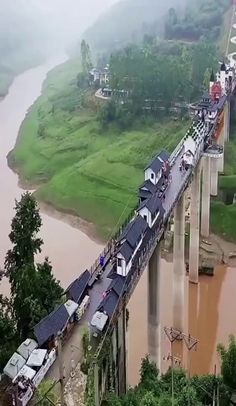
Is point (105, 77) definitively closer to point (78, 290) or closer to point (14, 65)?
point (14, 65)

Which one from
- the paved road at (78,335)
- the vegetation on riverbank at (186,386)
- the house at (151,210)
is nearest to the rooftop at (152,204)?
the house at (151,210)

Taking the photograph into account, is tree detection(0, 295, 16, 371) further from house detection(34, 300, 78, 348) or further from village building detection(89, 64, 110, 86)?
village building detection(89, 64, 110, 86)

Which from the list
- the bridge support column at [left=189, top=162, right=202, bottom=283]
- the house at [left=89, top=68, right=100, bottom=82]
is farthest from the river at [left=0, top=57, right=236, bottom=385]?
the house at [left=89, top=68, right=100, bottom=82]

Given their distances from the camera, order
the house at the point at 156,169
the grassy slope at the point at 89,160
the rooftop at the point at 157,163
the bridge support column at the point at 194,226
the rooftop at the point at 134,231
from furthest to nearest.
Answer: the grassy slope at the point at 89,160 < the bridge support column at the point at 194,226 < the rooftop at the point at 157,163 < the house at the point at 156,169 < the rooftop at the point at 134,231

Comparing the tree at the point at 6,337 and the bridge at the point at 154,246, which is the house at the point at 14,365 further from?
the bridge at the point at 154,246

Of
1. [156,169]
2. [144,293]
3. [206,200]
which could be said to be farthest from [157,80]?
[156,169]

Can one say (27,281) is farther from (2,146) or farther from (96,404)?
(2,146)
